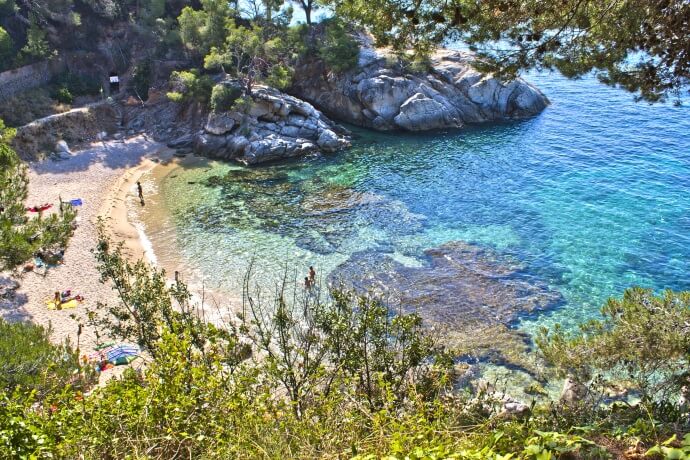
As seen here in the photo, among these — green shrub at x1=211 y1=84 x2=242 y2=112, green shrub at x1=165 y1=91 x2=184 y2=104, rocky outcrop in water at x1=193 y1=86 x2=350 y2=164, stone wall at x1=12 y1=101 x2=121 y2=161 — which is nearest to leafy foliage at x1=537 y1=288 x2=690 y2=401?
rocky outcrop in water at x1=193 y1=86 x2=350 y2=164

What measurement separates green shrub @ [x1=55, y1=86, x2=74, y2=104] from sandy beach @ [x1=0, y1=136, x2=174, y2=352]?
253 inches

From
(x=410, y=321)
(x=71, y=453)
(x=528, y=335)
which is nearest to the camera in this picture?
(x=71, y=453)

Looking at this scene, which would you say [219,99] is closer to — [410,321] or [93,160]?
[93,160]

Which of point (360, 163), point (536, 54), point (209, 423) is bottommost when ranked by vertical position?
point (360, 163)

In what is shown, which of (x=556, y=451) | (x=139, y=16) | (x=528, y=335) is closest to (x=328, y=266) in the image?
(x=528, y=335)

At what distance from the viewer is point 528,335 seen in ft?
69.4

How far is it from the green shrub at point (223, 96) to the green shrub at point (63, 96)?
14410mm

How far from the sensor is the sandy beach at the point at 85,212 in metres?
23.5

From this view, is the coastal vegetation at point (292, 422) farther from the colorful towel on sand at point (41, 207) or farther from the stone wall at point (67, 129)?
the stone wall at point (67, 129)

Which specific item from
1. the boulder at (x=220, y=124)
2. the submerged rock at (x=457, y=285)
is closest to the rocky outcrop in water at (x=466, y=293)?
the submerged rock at (x=457, y=285)

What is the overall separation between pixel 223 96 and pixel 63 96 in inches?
636

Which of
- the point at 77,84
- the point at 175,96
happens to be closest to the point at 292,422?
the point at 175,96

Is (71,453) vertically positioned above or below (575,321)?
above

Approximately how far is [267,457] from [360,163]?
35.9 meters
